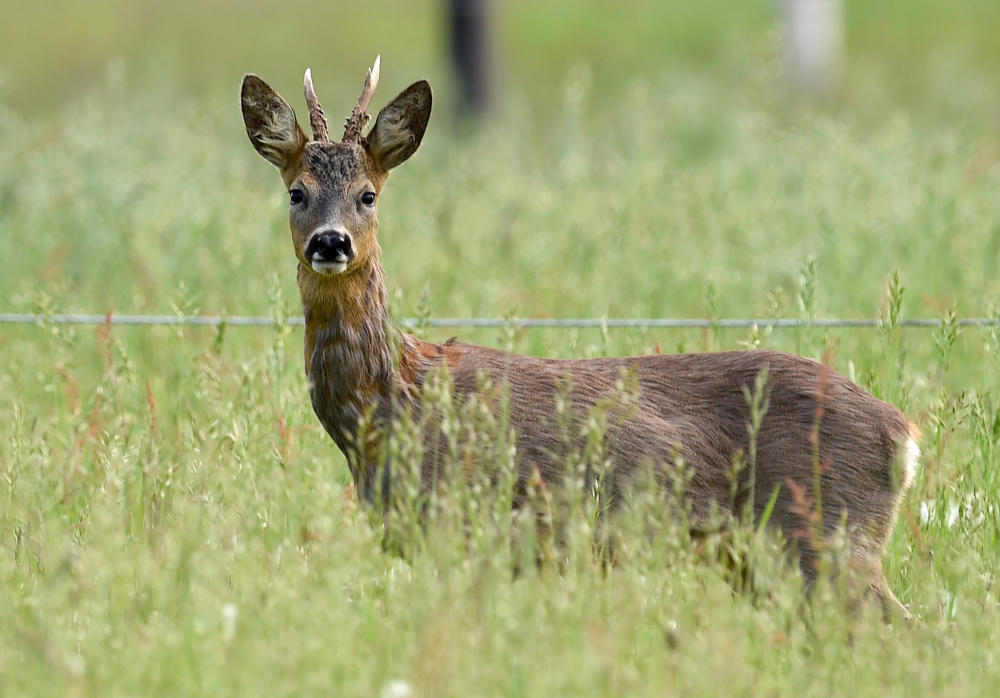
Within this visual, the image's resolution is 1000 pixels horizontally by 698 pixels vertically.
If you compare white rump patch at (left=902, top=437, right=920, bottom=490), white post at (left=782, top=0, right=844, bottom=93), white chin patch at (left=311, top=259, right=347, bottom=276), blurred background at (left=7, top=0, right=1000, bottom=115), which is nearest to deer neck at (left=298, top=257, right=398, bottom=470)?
white chin patch at (left=311, top=259, right=347, bottom=276)

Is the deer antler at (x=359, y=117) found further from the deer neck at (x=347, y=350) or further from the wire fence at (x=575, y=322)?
the wire fence at (x=575, y=322)

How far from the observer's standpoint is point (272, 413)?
4410 millimetres

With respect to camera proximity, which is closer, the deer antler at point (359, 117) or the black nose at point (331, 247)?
the black nose at point (331, 247)

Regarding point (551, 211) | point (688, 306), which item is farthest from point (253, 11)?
point (688, 306)

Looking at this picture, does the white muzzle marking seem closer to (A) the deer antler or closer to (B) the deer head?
(B) the deer head

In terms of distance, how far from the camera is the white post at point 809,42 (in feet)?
55.8

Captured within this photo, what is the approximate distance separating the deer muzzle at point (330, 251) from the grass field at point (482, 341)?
0.39 metres

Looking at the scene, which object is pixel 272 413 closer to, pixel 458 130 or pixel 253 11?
pixel 458 130

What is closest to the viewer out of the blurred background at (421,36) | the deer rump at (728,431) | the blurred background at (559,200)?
the deer rump at (728,431)

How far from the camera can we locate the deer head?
384 cm

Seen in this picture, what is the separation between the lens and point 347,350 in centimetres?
390

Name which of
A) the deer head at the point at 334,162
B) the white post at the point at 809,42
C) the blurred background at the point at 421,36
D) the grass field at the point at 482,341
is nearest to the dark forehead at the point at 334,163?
the deer head at the point at 334,162

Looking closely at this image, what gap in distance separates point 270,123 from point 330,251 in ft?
1.75

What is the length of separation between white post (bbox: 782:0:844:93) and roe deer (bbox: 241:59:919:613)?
13.2 metres
